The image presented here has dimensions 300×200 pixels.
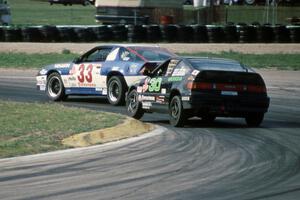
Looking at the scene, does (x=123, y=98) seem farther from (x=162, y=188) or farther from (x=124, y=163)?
(x=162, y=188)

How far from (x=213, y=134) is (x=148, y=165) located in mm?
3569

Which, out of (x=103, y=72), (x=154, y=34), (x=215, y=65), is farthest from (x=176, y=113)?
(x=154, y=34)

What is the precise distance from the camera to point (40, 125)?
13086 millimetres

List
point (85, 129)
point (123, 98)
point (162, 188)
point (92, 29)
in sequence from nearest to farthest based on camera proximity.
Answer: point (162, 188)
point (85, 129)
point (123, 98)
point (92, 29)

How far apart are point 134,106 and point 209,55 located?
1815 cm

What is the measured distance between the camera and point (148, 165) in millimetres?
10172

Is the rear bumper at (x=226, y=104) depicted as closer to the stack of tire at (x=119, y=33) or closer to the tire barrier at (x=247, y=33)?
the stack of tire at (x=119, y=33)

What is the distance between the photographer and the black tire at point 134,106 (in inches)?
642

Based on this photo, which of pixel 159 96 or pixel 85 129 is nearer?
pixel 85 129

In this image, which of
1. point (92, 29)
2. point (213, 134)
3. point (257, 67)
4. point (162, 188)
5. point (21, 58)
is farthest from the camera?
point (92, 29)

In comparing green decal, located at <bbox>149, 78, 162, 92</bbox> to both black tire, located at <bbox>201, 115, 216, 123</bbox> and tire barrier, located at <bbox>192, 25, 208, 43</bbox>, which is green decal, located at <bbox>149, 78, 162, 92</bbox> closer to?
black tire, located at <bbox>201, 115, 216, 123</bbox>

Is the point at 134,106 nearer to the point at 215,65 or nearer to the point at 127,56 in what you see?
the point at 215,65

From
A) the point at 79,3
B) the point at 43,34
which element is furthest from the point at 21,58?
the point at 79,3

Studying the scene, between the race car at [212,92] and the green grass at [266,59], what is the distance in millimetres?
16316
